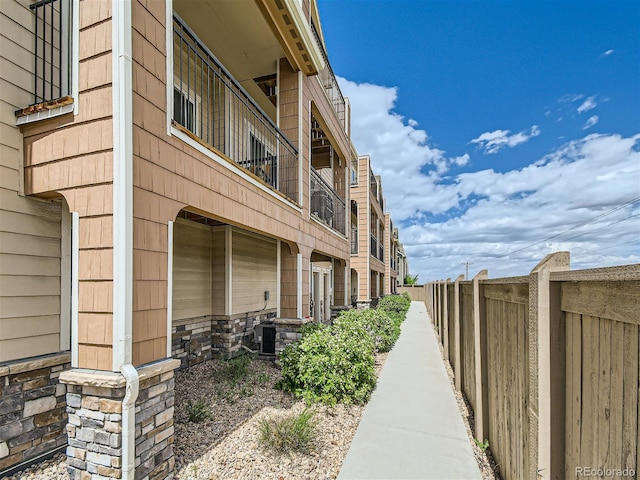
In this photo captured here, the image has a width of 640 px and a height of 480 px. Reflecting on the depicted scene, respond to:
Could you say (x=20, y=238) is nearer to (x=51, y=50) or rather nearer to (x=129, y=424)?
(x=51, y=50)

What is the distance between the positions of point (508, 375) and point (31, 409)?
14.9 feet

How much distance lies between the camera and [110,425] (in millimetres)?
2643

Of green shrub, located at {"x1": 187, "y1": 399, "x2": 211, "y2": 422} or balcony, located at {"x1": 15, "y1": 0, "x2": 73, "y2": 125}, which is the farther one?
green shrub, located at {"x1": 187, "y1": 399, "x2": 211, "y2": 422}

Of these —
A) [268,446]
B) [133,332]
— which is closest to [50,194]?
[133,332]

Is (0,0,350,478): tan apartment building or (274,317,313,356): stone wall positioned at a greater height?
(0,0,350,478): tan apartment building

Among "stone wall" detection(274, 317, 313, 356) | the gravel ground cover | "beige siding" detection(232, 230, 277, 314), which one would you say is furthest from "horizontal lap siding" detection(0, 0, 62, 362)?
"beige siding" detection(232, 230, 277, 314)

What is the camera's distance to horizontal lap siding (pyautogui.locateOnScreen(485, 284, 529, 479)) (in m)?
2.51

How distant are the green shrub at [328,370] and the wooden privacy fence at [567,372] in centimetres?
211

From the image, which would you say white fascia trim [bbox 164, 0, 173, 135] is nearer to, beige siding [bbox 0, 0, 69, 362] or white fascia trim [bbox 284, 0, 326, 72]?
beige siding [bbox 0, 0, 69, 362]

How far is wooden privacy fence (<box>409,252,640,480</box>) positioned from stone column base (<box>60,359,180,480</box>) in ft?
9.55

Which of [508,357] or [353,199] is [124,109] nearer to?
[508,357]

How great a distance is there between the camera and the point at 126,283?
8.93 feet

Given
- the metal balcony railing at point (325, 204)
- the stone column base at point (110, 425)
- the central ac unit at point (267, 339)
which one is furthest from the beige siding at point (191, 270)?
the stone column base at point (110, 425)

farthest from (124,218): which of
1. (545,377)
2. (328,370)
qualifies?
(328,370)
